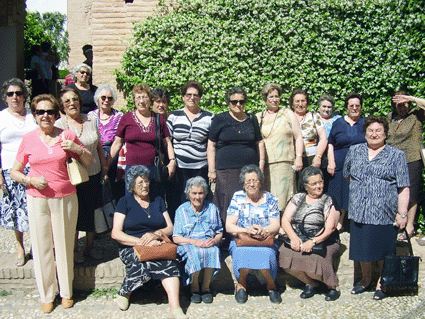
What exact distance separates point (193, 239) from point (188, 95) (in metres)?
1.63

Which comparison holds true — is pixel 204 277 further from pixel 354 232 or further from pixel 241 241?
pixel 354 232

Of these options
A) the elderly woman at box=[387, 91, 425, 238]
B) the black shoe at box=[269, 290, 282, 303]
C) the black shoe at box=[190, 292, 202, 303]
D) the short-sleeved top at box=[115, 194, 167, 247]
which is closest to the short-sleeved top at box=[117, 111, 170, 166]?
the short-sleeved top at box=[115, 194, 167, 247]

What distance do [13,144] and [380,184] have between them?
3637 mm

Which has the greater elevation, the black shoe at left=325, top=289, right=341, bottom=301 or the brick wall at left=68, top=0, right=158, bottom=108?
the brick wall at left=68, top=0, right=158, bottom=108

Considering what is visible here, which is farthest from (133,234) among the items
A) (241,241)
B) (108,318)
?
(241,241)

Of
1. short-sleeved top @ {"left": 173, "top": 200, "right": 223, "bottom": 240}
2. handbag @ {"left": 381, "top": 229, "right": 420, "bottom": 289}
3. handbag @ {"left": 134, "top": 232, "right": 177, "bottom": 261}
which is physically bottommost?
handbag @ {"left": 381, "top": 229, "right": 420, "bottom": 289}

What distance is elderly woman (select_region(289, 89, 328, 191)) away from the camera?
528 centimetres

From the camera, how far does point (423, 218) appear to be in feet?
19.5

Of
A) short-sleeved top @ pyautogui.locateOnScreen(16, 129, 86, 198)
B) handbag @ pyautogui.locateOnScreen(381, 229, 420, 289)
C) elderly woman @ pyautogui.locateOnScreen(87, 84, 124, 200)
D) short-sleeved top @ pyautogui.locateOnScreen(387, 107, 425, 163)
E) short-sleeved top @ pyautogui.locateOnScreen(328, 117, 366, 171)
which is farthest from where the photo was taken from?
short-sleeved top @ pyautogui.locateOnScreen(387, 107, 425, 163)

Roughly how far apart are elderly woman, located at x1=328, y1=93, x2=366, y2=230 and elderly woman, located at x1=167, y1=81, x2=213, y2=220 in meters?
1.55

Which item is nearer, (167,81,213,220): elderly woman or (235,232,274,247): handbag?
(235,232,274,247): handbag

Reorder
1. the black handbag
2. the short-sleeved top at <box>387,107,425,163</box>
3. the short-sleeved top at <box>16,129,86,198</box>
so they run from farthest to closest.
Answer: the short-sleeved top at <box>387,107,425,163</box> < the black handbag < the short-sleeved top at <box>16,129,86,198</box>

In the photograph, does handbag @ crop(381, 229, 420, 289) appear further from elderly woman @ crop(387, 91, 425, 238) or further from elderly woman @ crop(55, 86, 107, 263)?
elderly woman @ crop(55, 86, 107, 263)

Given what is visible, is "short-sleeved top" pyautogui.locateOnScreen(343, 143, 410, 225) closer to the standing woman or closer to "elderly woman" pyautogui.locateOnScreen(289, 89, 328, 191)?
"elderly woman" pyautogui.locateOnScreen(289, 89, 328, 191)
